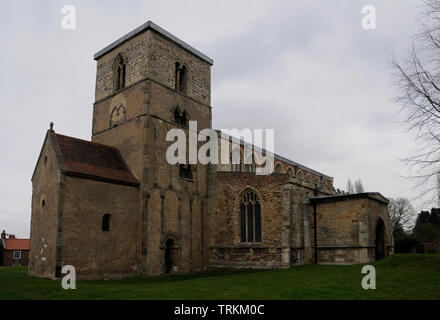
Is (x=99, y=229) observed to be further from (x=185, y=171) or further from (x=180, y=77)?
(x=180, y=77)

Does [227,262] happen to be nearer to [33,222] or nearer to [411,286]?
[33,222]

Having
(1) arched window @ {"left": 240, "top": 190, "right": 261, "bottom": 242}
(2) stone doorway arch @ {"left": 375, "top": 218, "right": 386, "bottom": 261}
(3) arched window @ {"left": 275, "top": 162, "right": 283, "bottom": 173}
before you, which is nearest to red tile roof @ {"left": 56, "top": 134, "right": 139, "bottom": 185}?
(1) arched window @ {"left": 240, "top": 190, "right": 261, "bottom": 242}

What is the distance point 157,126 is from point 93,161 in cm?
475

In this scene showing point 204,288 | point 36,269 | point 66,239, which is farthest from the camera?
point 36,269

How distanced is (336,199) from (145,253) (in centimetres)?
1244

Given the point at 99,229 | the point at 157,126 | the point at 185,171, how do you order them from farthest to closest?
the point at 185,171 < the point at 157,126 < the point at 99,229

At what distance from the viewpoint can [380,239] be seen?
1001 inches

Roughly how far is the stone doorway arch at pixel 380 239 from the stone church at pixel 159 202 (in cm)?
7

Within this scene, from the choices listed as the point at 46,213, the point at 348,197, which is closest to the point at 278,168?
the point at 348,197

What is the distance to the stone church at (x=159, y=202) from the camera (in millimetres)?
20719

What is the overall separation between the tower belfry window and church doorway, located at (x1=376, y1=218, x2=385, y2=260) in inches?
793

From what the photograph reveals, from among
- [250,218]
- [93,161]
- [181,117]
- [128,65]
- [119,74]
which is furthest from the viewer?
[119,74]
